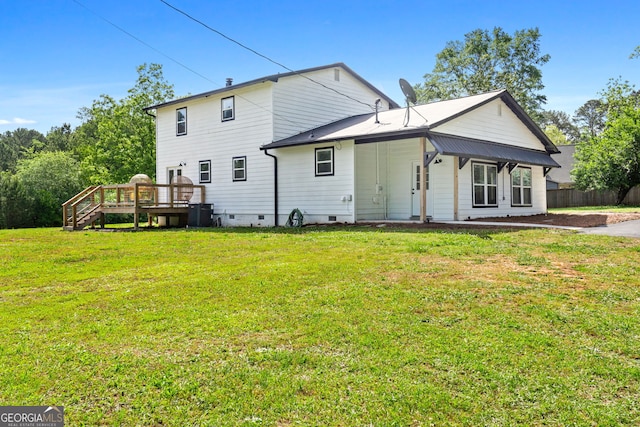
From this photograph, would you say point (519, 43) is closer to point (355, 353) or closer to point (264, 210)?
point (264, 210)

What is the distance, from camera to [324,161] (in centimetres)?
1583

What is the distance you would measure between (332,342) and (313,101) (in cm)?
1592

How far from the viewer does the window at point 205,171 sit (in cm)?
1969

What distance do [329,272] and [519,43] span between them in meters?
38.0

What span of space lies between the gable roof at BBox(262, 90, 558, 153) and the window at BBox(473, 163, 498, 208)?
222 centimetres

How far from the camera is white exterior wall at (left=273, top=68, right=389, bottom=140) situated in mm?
17562

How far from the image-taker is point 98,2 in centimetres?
1267

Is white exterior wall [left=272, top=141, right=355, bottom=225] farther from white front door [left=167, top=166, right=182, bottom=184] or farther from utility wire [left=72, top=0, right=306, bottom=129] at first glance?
white front door [left=167, top=166, right=182, bottom=184]

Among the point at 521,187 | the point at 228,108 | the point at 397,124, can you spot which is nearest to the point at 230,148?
the point at 228,108

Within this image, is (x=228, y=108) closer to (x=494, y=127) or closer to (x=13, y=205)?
(x=494, y=127)

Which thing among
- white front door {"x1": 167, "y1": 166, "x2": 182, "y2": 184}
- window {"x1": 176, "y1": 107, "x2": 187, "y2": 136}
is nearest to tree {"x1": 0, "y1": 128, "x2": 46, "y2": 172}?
white front door {"x1": 167, "y1": 166, "x2": 182, "y2": 184}

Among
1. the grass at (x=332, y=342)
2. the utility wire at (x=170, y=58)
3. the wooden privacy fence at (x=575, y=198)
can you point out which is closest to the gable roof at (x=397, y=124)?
the utility wire at (x=170, y=58)

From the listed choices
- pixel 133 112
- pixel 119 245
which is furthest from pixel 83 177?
pixel 119 245

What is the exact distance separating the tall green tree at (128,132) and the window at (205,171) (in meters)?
16.1
